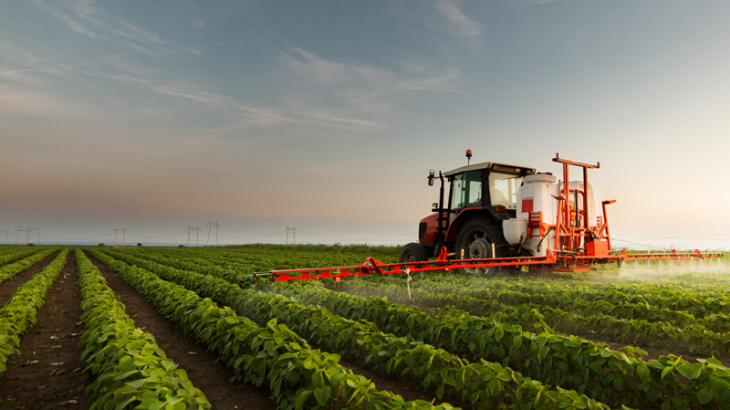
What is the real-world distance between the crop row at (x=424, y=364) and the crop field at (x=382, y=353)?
15 mm

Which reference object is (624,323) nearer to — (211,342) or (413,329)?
(413,329)

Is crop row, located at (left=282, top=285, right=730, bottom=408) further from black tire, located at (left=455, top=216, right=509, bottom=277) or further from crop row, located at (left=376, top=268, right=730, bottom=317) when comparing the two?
black tire, located at (left=455, top=216, right=509, bottom=277)

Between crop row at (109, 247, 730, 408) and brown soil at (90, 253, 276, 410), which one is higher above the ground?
crop row at (109, 247, 730, 408)

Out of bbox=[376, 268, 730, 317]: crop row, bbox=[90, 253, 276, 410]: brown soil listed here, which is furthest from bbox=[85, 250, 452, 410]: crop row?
bbox=[376, 268, 730, 317]: crop row

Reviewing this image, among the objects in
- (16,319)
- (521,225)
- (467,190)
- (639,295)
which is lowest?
(16,319)

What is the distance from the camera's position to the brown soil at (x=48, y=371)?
4.04m

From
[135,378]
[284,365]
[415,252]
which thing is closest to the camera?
[135,378]

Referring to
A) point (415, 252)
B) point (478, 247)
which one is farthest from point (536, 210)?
point (415, 252)

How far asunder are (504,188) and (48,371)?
9589mm

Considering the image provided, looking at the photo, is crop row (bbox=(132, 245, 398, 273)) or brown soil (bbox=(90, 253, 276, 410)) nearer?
brown soil (bbox=(90, 253, 276, 410))

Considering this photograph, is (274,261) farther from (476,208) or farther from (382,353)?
(382,353)

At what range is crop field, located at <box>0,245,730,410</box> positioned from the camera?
3135 millimetres

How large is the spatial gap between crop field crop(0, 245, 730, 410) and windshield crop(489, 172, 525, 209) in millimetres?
2358

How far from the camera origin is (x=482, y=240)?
959cm
